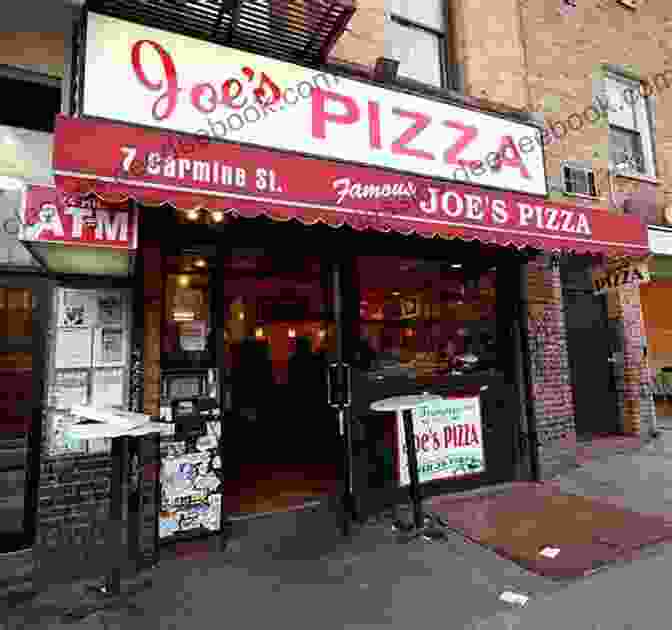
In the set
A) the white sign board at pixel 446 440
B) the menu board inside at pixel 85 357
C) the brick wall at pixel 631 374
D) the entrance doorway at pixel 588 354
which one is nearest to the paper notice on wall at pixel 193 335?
the menu board inside at pixel 85 357

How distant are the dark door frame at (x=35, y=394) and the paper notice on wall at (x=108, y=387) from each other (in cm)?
41

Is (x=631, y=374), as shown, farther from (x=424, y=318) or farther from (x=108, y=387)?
(x=108, y=387)

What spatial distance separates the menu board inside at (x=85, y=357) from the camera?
392 cm

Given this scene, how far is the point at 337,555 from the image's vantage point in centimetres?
413

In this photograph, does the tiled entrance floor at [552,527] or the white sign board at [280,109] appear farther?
the tiled entrance floor at [552,527]

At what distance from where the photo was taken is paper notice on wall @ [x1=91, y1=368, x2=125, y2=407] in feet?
13.3

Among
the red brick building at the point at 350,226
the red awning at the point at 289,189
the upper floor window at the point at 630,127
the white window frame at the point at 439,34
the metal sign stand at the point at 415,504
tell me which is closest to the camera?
the red awning at the point at 289,189

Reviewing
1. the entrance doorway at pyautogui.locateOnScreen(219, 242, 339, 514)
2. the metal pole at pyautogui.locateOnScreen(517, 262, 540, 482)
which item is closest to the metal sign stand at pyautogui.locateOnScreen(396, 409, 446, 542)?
the entrance doorway at pyautogui.locateOnScreen(219, 242, 339, 514)

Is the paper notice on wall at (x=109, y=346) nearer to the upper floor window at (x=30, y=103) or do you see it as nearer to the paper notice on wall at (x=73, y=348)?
the paper notice on wall at (x=73, y=348)

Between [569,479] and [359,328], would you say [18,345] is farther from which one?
[569,479]

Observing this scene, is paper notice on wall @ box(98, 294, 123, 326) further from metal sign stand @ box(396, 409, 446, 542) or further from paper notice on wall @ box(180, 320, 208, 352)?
metal sign stand @ box(396, 409, 446, 542)

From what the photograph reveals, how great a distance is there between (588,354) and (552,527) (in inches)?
155

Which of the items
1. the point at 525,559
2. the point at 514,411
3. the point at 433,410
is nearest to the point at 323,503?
the point at 433,410

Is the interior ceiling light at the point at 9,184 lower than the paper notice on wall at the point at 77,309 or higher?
higher
